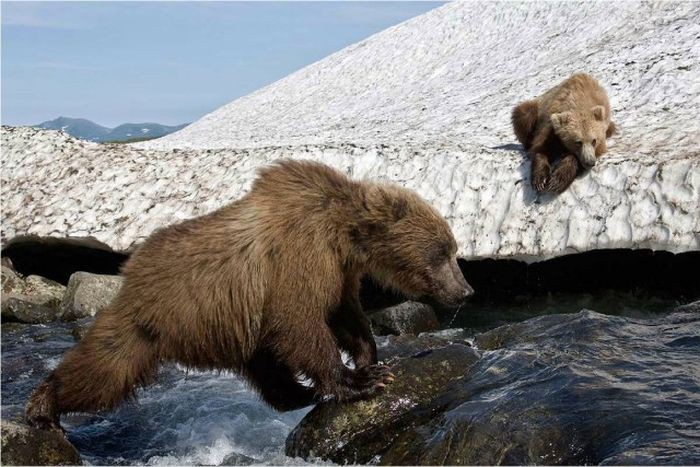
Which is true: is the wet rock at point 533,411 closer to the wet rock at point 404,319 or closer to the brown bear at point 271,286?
the brown bear at point 271,286

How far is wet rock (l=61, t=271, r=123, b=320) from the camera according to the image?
1291 cm

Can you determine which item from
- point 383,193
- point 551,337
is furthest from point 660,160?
point 383,193

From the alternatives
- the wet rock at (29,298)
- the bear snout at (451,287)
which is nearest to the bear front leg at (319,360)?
the bear snout at (451,287)

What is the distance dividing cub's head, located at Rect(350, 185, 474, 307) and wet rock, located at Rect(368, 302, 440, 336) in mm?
4455

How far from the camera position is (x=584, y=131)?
12734 millimetres

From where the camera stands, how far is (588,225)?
11609 mm

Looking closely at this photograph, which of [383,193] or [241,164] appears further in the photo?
[241,164]

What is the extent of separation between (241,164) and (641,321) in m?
8.25

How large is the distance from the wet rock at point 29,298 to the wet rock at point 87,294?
16.0 inches

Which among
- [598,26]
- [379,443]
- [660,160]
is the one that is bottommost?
[379,443]

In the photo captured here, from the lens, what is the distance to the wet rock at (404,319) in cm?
1154

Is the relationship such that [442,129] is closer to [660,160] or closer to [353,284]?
[660,160]

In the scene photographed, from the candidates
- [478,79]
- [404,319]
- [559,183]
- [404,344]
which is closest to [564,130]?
[559,183]

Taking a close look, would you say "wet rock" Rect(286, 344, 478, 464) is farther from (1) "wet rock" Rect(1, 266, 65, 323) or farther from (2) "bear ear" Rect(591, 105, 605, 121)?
(1) "wet rock" Rect(1, 266, 65, 323)
